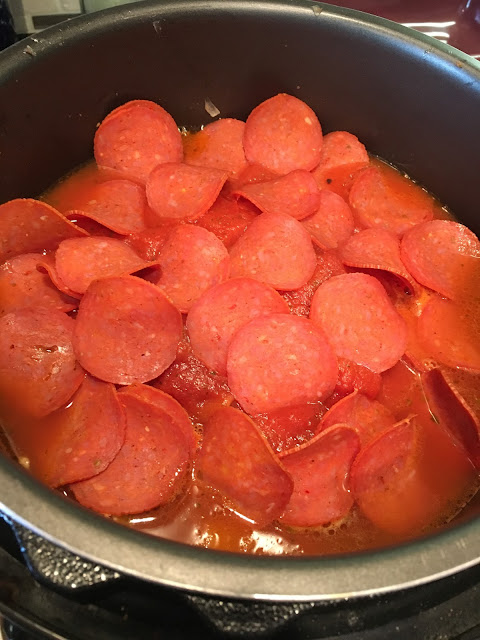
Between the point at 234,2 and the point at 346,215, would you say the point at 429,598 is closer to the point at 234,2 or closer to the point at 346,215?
the point at 346,215

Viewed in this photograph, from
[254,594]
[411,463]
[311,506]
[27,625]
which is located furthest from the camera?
[411,463]

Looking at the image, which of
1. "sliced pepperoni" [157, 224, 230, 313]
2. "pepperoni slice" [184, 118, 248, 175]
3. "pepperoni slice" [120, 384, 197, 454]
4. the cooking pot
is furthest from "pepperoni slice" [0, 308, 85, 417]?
"pepperoni slice" [184, 118, 248, 175]

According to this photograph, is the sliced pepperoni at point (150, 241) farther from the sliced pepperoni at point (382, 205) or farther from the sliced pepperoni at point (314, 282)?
the sliced pepperoni at point (382, 205)

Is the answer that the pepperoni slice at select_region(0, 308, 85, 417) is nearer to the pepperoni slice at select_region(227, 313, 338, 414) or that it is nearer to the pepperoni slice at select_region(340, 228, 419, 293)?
the pepperoni slice at select_region(227, 313, 338, 414)

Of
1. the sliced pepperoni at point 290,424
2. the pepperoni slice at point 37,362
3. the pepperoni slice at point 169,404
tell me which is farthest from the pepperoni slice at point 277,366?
the pepperoni slice at point 37,362

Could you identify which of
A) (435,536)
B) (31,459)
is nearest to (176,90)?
(31,459)

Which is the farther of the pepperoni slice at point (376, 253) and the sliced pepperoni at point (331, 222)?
the sliced pepperoni at point (331, 222)

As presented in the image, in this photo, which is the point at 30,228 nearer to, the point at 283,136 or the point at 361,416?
the point at 283,136
